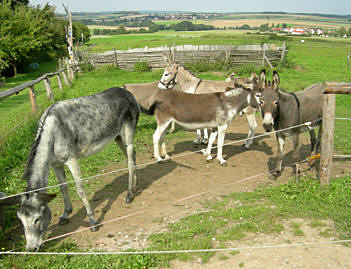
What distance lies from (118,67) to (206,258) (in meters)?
23.7

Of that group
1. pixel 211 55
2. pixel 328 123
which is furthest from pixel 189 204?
pixel 211 55

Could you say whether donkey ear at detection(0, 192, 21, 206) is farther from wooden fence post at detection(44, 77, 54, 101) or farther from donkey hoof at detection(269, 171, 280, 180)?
wooden fence post at detection(44, 77, 54, 101)

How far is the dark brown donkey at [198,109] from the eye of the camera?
7426 millimetres

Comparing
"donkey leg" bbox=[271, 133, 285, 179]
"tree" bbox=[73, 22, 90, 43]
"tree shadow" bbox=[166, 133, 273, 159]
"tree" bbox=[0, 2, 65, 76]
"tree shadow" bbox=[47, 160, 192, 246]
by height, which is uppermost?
"tree" bbox=[73, 22, 90, 43]

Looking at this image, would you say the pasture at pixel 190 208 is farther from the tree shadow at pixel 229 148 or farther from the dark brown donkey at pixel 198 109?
the dark brown donkey at pixel 198 109

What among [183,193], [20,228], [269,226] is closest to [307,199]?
[269,226]

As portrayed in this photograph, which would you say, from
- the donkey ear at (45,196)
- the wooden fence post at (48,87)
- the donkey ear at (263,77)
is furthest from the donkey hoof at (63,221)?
the wooden fence post at (48,87)

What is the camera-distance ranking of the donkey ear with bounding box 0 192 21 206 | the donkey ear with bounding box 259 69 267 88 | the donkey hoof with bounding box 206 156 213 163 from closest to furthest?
the donkey ear with bounding box 0 192 21 206, the donkey ear with bounding box 259 69 267 88, the donkey hoof with bounding box 206 156 213 163

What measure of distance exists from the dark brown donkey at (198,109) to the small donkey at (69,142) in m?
1.53

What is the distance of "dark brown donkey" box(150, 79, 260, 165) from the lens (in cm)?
743

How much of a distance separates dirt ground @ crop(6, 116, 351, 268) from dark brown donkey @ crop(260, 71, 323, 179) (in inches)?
35.5

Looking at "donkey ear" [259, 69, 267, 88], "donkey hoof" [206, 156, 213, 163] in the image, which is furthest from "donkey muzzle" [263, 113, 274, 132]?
"donkey hoof" [206, 156, 213, 163]

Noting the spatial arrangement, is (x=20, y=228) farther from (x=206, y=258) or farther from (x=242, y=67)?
(x=242, y=67)

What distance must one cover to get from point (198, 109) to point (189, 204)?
272 centimetres
